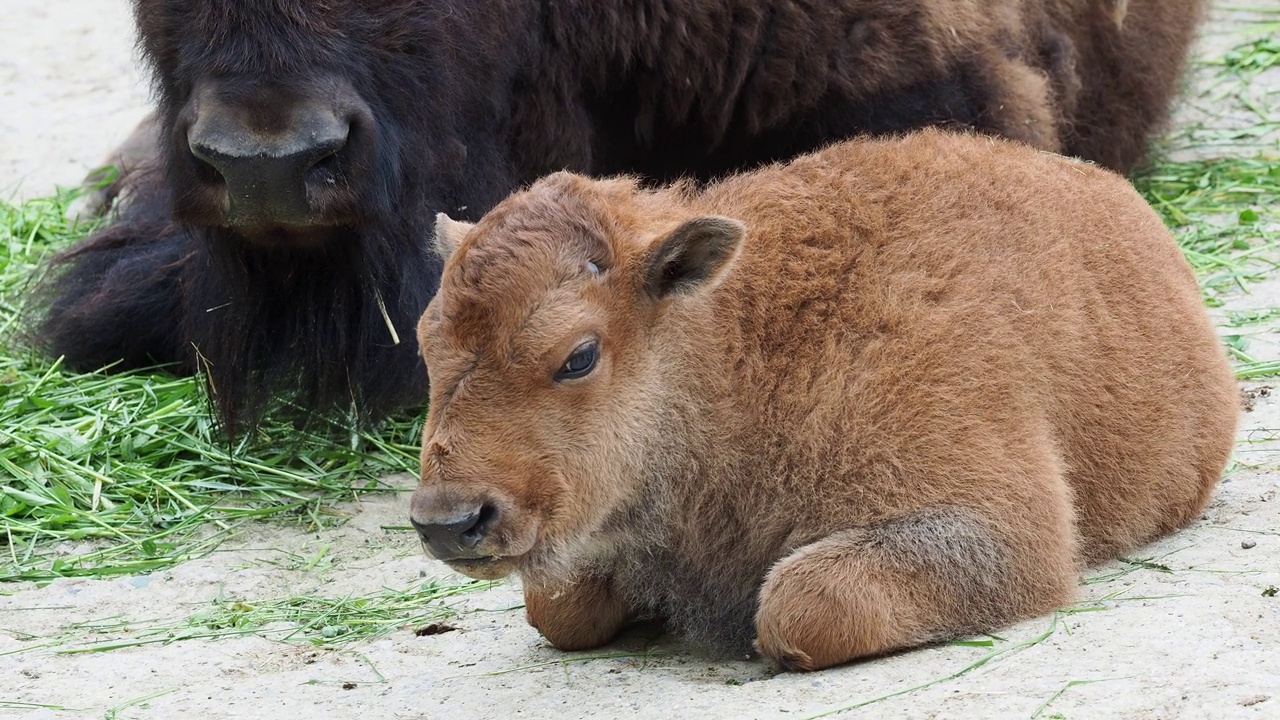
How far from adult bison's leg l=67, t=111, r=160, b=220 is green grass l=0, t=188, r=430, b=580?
5.48 feet

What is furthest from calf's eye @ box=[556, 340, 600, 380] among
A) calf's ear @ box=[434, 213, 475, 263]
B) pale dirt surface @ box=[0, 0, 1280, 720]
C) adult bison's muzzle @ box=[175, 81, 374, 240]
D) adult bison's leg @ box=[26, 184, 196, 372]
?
adult bison's leg @ box=[26, 184, 196, 372]

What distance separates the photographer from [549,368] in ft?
12.2

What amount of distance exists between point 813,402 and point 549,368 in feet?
2.38

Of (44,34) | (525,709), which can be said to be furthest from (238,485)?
(44,34)

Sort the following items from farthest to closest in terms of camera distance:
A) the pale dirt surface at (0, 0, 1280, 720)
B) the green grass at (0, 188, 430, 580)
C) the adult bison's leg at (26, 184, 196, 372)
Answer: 1. the adult bison's leg at (26, 184, 196, 372)
2. the green grass at (0, 188, 430, 580)
3. the pale dirt surface at (0, 0, 1280, 720)

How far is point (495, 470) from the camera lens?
3.60 metres

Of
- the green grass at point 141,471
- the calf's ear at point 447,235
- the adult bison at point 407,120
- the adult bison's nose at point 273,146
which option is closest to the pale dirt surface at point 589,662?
the green grass at point 141,471

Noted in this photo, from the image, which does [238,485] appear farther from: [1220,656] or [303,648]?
[1220,656]

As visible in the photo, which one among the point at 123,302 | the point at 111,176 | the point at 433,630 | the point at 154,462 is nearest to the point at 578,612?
the point at 433,630

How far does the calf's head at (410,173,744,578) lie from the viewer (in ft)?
11.8

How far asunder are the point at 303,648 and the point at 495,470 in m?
1.23

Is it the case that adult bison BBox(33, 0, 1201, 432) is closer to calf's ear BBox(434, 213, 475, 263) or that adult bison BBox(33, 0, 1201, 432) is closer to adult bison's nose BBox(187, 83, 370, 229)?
adult bison's nose BBox(187, 83, 370, 229)

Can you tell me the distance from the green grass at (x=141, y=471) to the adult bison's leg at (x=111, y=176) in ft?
5.48

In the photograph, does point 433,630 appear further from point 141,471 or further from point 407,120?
point 141,471
